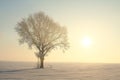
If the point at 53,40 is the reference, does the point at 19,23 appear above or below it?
above

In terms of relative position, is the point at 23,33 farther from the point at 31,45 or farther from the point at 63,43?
the point at 63,43

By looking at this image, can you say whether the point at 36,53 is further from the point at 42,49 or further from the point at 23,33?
the point at 23,33

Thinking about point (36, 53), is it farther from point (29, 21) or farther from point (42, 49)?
point (29, 21)

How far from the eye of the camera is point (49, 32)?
61312 mm

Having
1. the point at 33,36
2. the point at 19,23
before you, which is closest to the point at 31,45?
the point at 33,36

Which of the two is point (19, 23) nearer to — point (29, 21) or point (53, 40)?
point (29, 21)

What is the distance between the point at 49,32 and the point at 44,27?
5.38 feet

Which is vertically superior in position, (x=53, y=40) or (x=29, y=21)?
(x=29, y=21)

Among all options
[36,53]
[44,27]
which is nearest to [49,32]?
[44,27]

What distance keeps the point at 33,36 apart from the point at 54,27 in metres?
5.41

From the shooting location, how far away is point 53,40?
203ft

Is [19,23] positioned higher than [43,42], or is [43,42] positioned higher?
[19,23]

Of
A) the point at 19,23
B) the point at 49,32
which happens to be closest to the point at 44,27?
the point at 49,32

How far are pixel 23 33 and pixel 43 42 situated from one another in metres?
5.07
